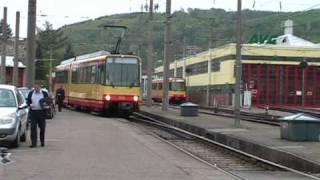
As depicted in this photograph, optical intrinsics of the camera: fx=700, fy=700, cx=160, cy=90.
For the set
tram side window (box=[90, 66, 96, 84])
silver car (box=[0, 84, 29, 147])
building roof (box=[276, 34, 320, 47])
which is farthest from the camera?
Answer: building roof (box=[276, 34, 320, 47])

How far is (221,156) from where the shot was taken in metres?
20.1

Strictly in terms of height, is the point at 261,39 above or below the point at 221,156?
above

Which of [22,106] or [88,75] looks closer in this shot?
[22,106]

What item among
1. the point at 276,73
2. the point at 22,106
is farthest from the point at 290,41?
the point at 22,106

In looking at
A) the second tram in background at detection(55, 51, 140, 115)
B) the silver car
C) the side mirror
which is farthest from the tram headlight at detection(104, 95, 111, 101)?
the side mirror

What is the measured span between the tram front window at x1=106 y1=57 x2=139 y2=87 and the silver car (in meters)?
18.4

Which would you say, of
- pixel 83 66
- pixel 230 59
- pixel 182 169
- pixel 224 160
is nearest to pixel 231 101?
pixel 230 59

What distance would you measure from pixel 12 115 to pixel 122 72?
20796 mm

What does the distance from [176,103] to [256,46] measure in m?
10.5

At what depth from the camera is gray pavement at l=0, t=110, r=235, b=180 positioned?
43.6 feet

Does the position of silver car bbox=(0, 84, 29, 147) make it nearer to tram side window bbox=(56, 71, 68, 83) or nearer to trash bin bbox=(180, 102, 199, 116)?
trash bin bbox=(180, 102, 199, 116)

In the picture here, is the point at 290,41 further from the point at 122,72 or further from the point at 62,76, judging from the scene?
the point at 122,72

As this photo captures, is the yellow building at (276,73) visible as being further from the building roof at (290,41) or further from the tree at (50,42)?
the tree at (50,42)

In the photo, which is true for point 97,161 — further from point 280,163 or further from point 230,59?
point 230,59
